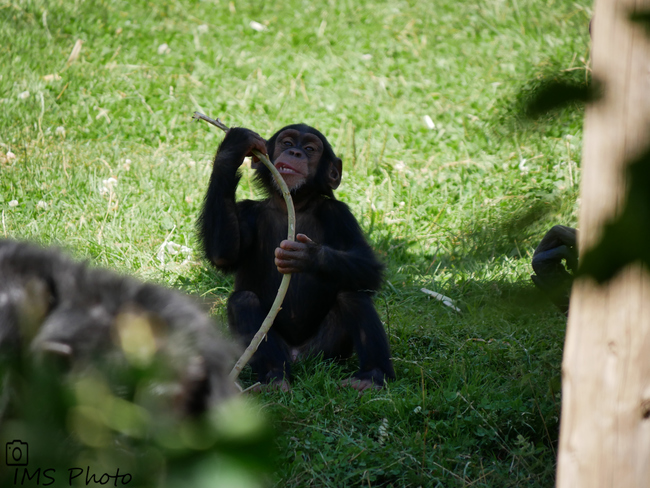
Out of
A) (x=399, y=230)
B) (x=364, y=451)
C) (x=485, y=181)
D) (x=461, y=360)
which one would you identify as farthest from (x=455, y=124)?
(x=364, y=451)

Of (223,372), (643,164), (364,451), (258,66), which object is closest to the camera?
(643,164)

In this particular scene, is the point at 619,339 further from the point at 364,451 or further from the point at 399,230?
the point at 399,230

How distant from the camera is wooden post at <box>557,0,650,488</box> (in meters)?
1.47

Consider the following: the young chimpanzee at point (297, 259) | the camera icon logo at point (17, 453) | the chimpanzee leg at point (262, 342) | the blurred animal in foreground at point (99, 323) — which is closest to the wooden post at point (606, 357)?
the blurred animal in foreground at point (99, 323)

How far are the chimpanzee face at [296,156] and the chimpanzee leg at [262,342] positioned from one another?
80cm

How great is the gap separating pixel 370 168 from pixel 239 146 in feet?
10.5

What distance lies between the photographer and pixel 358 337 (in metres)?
4.27

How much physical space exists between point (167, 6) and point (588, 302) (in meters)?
9.76

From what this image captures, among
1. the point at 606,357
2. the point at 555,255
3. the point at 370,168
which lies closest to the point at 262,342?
the point at 555,255

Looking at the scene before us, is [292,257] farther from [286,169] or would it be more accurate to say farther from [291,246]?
[286,169]

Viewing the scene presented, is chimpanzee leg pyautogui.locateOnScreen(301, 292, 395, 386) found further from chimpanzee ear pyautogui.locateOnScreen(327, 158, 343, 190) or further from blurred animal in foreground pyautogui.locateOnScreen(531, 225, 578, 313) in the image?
blurred animal in foreground pyautogui.locateOnScreen(531, 225, 578, 313)

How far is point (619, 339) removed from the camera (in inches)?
63.7

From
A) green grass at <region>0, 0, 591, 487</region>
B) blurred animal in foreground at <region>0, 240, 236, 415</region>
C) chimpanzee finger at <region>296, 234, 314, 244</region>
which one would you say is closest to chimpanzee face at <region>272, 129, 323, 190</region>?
chimpanzee finger at <region>296, 234, 314, 244</region>

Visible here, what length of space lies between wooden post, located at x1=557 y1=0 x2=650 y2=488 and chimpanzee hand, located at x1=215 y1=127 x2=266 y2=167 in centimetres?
271
